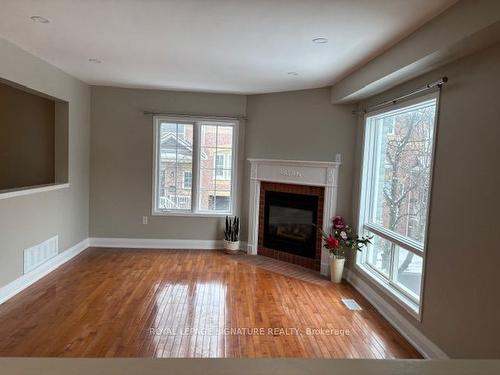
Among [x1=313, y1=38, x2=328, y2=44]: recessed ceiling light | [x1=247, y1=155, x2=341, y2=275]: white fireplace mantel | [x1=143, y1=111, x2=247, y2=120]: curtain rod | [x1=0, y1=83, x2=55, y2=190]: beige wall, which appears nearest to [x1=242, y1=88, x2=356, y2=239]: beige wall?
[x1=247, y1=155, x2=341, y2=275]: white fireplace mantel

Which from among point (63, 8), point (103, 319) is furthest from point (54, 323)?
point (63, 8)

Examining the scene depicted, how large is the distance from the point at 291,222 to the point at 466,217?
3015 mm

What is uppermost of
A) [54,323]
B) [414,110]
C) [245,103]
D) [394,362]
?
[245,103]

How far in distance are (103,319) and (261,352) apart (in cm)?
146

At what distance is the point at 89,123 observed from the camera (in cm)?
545

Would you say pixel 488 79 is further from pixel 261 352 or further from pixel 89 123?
pixel 89 123

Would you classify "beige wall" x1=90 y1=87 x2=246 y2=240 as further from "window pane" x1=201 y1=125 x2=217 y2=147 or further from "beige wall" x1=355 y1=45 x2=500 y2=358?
"beige wall" x1=355 y1=45 x2=500 y2=358

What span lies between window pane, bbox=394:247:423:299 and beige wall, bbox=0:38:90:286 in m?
3.80

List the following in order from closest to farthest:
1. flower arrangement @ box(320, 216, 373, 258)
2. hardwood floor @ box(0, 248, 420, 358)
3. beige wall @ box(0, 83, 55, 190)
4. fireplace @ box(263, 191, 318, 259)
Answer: hardwood floor @ box(0, 248, 420, 358), flower arrangement @ box(320, 216, 373, 258), beige wall @ box(0, 83, 55, 190), fireplace @ box(263, 191, 318, 259)

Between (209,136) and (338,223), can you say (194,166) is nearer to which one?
(209,136)

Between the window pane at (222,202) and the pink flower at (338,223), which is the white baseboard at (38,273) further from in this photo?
the pink flower at (338,223)

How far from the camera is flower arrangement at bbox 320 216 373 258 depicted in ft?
14.2

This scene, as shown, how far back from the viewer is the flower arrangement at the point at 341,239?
4.34 metres

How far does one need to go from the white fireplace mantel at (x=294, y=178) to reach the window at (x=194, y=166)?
1.39ft
